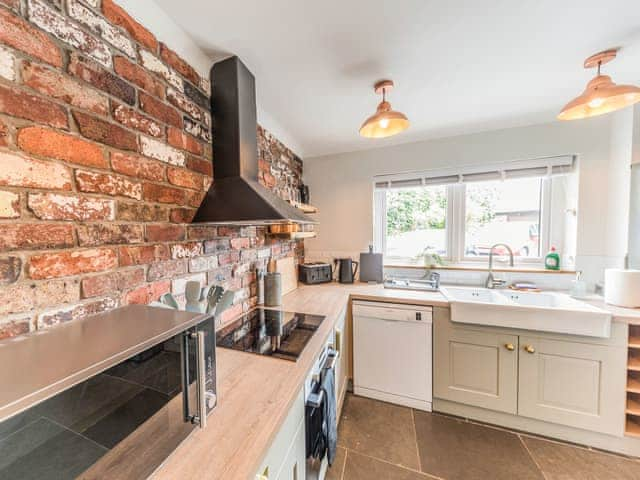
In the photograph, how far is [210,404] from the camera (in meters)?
0.65

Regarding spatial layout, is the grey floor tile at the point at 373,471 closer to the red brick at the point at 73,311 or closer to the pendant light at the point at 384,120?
the red brick at the point at 73,311

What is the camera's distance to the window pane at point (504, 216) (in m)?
2.06

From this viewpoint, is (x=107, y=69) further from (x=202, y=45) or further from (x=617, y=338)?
(x=617, y=338)

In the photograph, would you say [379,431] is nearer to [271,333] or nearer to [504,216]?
[271,333]

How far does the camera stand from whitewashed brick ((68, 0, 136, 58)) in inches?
26.5

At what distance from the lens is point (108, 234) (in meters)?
0.74

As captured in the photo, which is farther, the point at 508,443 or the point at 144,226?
the point at 508,443

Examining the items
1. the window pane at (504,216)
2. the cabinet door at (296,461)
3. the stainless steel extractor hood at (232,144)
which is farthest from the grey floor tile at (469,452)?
the stainless steel extractor hood at (232,144)

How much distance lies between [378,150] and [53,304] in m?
2.42

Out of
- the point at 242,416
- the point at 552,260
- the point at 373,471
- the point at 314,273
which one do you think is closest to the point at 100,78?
the point at 242,416

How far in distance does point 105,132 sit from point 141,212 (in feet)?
0.87

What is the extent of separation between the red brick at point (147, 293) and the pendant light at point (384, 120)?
4.26 feet

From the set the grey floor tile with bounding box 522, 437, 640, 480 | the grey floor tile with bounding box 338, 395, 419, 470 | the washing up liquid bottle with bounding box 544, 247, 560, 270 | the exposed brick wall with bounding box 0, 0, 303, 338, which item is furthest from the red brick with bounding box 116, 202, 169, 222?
the washing up liquid bottle with bounding box 544, 247, 560, 270

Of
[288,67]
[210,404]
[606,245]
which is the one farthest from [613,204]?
[210,404]
